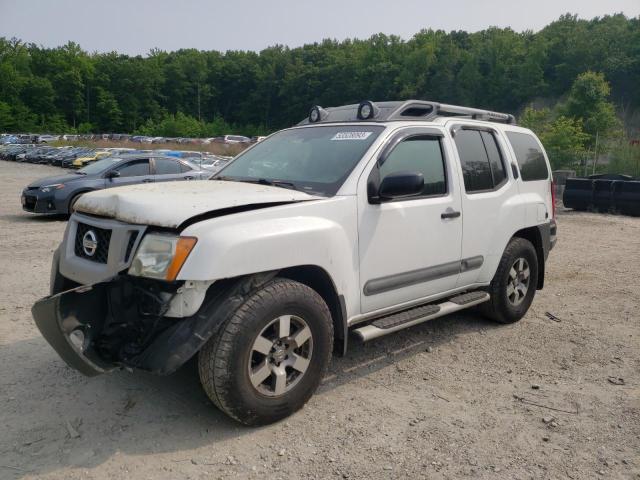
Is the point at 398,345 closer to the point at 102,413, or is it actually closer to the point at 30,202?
the point at 102,413

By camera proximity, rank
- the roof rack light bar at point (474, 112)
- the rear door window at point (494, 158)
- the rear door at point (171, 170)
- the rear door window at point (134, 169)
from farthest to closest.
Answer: the rear door at point (171, 170), the rear door window at point (134, 169), the rear door window at point (494, 158), the roof rack light bar at point (474, 112)

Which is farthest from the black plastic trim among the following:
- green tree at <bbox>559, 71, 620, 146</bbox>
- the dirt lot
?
green tree at <bbox>559, 71, 620, 146</bbox>

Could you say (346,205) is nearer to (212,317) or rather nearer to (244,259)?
(244,259)

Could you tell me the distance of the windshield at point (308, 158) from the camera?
3.91 m

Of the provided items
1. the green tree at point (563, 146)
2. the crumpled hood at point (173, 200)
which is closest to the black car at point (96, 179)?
the crumpled hood at point (173, 200)

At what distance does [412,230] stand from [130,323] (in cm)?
208

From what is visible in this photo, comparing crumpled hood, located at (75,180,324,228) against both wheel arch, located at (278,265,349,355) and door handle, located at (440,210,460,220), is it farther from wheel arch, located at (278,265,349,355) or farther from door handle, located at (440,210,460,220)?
door handle, located at (440,210,460,220)

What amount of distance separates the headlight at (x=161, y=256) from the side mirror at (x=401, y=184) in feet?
4.65

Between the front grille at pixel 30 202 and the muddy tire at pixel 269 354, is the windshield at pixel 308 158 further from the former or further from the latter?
the front grille at pixel 30 202

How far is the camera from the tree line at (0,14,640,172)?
9381 cm

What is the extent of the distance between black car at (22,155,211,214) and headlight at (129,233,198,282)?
9.46 meters

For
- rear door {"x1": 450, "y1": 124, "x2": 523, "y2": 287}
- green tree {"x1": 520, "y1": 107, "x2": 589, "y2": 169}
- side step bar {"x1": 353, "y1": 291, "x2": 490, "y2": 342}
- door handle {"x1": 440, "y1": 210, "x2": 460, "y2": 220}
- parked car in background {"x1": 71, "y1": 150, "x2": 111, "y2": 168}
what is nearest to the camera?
side step bar {"x1": 353, "y1": 291, "x2": 490, "y2": 342}

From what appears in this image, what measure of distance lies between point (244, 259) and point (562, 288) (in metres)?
5.12

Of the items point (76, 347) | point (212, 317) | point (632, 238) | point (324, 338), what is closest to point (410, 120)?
point (324, 338)
